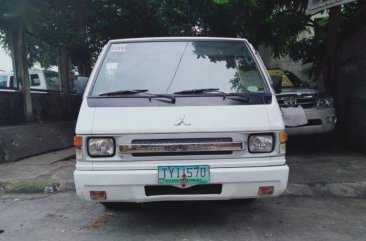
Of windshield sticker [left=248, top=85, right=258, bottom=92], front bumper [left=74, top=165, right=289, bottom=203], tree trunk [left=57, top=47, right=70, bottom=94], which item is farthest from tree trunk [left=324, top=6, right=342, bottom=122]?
tree trunk [left=57, top=47, right=70, bottom=94]

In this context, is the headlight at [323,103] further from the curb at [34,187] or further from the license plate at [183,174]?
the license plate at [183,174]

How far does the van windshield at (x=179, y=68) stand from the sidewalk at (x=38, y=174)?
2.35 meters

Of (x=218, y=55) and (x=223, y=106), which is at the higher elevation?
(x=218, y=55)

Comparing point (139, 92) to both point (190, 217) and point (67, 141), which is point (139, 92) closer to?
point (190, 217)

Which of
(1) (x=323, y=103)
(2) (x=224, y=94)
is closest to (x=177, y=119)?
(2) (x=224, y=94)

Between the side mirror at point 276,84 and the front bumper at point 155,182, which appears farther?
the side mirror at point 276,84

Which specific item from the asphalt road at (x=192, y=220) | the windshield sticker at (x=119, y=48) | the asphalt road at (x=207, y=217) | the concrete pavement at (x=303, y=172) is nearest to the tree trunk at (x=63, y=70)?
the concrete pavement at (x=303, y=172)

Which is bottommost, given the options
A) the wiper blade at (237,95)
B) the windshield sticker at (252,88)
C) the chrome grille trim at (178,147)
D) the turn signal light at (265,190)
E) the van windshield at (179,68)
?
the turn signal light at (265,190)

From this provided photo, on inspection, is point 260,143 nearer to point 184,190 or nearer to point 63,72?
point 184,190

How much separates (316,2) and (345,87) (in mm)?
1858

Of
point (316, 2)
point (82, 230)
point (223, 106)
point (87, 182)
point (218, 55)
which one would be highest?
point (316, 2)

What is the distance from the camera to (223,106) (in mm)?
4043

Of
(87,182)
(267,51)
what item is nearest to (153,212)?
(87,182)

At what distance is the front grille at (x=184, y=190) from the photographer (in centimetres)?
390
